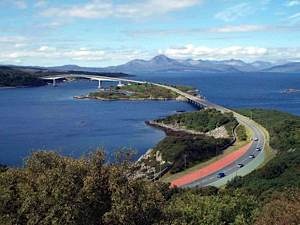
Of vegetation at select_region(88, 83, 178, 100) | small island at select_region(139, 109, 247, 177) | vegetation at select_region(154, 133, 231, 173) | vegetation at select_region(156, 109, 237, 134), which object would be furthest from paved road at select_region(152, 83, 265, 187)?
vegetation at select_region(88, 83, 178, 100)

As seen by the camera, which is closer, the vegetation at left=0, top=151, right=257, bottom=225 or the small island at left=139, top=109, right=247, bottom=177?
the vegetation at left=0, top=151, right=257, bottom=225

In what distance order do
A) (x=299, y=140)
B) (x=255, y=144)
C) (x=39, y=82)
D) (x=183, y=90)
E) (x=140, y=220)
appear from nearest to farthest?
(x=140, y=220) < (x=299, y=140) < (x=255, y=144) < (x=183, y=90) < (x=39, y=82)

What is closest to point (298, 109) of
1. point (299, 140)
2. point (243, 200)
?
point (299, 140)

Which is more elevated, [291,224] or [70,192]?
[70,192]

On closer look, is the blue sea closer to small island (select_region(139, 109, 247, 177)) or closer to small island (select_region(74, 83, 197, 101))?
small island (select_region(139, 109, 247, 177))

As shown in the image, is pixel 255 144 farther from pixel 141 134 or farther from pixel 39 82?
pixel 39 82

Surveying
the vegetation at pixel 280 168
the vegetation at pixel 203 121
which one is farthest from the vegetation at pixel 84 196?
the vegetation at pixel 203 121

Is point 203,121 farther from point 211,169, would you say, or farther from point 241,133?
point 211,169
